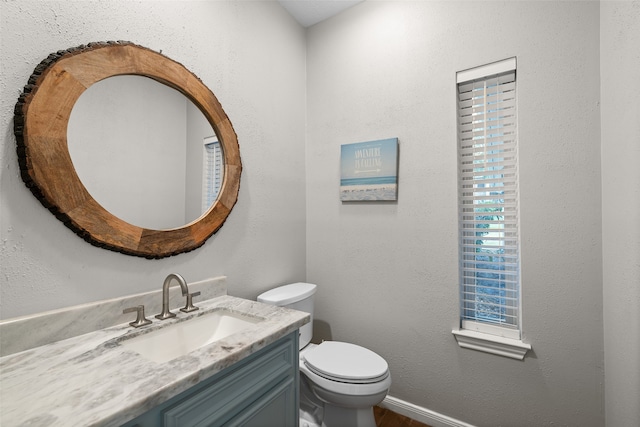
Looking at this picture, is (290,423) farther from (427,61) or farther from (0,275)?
(427,61)

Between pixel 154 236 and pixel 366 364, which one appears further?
pixel 366 364

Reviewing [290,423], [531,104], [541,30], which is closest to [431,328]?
[290,423]

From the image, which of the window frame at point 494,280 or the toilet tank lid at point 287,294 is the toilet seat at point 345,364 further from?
the window frame at point 494,280

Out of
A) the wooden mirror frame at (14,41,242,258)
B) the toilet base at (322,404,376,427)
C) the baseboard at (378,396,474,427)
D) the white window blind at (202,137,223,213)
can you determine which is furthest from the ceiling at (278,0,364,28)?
the baseboard at (378,396,474,427)

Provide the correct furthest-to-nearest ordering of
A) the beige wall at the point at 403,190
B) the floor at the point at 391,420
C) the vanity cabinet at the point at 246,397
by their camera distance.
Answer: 1. the floor at the point at 391,420
2. the beige wall at the point at 403,190
3. the vanity cabinet at the point at 246,397

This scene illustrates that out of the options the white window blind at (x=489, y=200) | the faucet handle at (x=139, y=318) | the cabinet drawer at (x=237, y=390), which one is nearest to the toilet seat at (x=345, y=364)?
the cabinet drawer at (x=237, y=390)

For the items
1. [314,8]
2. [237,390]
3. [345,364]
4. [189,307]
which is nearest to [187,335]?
[189,307]

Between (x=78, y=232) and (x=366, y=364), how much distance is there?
1.39 metres

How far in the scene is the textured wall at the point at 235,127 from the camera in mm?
906

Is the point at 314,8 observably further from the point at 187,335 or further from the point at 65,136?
the point at 187,335

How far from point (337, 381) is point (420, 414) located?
77 cm

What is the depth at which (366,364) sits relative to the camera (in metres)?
1.46

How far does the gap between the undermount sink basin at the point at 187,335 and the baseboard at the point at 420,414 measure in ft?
3.93

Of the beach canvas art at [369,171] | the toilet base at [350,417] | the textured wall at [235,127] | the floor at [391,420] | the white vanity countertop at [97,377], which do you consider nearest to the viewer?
the white vanity countertop at [97,377]
